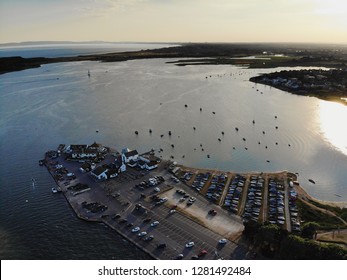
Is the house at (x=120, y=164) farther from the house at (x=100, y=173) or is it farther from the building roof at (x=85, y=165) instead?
the building roof at (x=85, y=165)

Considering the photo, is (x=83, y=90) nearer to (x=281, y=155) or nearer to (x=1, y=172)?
(x=1, y=172)

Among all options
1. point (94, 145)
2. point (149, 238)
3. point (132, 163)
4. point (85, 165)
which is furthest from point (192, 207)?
point (94, 145)

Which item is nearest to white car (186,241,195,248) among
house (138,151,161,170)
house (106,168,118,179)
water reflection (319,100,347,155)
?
house (138,151,161,170)

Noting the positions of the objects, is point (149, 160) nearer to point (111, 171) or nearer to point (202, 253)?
point (111, 171)

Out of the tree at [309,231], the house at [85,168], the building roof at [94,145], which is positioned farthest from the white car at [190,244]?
the building roof at [94,145]

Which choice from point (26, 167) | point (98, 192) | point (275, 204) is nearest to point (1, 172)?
point (26, 167)
